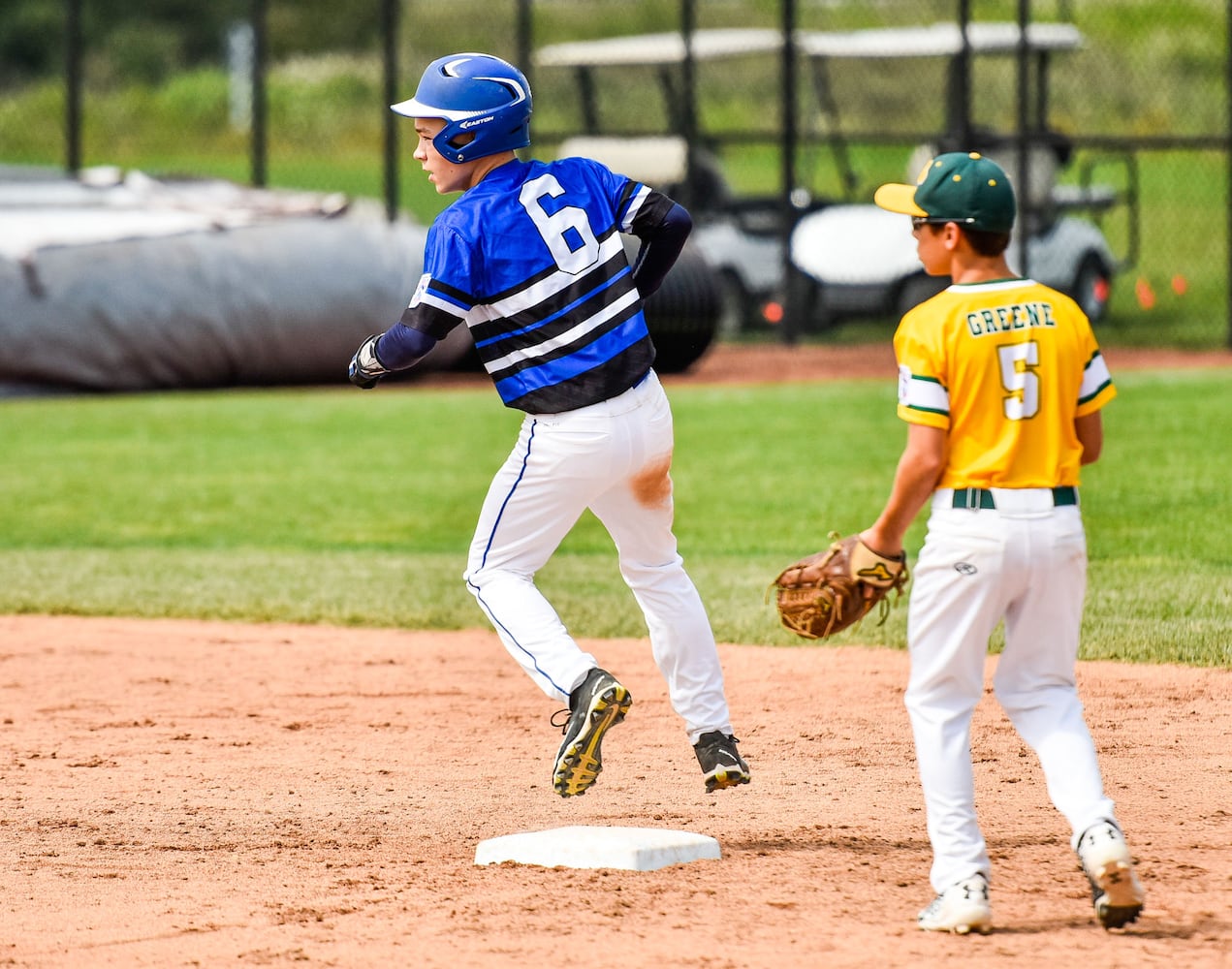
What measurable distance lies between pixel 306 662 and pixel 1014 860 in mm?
3832

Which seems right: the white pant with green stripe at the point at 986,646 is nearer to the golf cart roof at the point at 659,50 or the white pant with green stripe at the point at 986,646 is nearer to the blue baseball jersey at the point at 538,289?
the blue baseball jersey at the point at 538,289

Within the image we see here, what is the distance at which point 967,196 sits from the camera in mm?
3832

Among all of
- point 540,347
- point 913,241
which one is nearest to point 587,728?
point 540,347

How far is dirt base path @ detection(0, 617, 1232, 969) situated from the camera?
3906mm

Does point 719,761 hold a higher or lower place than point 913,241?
higher

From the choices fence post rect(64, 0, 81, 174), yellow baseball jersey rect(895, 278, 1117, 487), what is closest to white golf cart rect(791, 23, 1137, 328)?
fence post rect(64, 0, 81, 174)

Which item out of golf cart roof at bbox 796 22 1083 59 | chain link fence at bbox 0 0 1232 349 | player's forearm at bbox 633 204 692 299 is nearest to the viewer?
player's forearm at bbox 633 204 692 299

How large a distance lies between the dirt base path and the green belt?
92cm

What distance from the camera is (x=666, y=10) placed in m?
32.4

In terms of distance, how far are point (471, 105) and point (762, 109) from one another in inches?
997

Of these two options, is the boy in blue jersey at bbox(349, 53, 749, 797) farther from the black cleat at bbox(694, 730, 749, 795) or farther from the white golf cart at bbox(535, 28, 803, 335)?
the white golf cart at bbox(535, 28, 803, 335)

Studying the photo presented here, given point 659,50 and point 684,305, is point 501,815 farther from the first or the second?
point 659,50

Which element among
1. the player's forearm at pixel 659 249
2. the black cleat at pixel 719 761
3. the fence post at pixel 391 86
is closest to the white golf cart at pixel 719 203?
the fence post at pixel 391 86

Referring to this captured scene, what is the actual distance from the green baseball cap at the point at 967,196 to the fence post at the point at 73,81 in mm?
18596
